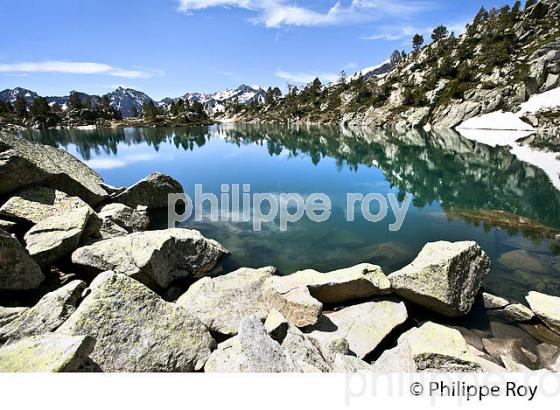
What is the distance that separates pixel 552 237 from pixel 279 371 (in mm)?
19304

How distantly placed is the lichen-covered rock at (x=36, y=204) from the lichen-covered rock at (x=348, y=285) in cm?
1045

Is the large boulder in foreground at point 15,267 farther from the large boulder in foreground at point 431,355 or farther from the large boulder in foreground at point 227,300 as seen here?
the large boulder in foreground at point 431,355

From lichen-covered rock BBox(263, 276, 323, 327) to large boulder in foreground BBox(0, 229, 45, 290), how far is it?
7.50 m

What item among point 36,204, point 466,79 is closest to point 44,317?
point 36,204

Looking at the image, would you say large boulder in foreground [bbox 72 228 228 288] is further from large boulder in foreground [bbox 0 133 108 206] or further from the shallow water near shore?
large boulder in foreground [bbox 0 133 108 206]

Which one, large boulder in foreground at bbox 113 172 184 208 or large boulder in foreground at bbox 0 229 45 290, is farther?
large boulder in foreground at bbox 113 172 184 208

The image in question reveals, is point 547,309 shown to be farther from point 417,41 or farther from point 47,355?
point 417,41

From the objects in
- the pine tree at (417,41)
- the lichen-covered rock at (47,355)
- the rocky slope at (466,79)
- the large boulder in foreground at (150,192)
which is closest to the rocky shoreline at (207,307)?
the lichen-covered rock at (47,355)

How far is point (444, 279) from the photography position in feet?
35.5

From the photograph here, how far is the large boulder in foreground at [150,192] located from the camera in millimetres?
23125

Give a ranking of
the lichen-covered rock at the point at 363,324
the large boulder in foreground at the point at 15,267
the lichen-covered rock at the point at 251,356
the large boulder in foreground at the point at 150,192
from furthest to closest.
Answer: the large boulder in foreground at the point at 150,192, the lichen-covered rock at the point at 363,324, the large boulder in foreground at the point at 15,267, the lichen-covered rock at the point at 251,356

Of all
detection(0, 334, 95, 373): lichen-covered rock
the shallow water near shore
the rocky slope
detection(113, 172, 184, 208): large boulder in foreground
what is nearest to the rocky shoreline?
detection(0, 334, 95, 373): lichen-covered rock

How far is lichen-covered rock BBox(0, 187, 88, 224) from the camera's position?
13188 mm

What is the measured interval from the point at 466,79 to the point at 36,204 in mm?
129815
